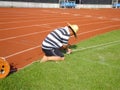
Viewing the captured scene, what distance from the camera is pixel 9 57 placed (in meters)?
7.69

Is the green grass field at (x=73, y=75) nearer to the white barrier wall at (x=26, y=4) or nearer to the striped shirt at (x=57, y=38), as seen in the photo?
the striped shirt at (x=57, y=38)

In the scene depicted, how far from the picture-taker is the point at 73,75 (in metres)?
6.26

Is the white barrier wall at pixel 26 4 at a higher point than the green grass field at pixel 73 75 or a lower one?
higher

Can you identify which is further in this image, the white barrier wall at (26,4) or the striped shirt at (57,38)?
the white barrier wall at (26,4)

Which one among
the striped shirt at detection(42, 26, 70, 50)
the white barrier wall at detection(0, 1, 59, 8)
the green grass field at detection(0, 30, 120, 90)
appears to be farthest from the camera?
the white barrier wall at detection(0, 1, 59, 8)

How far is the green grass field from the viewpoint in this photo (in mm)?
5629

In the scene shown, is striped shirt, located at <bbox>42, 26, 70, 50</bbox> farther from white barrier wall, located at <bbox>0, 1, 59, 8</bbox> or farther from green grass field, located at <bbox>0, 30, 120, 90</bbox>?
white barrier wall, located at <bbox>0, 1, 59, 8</bbox>

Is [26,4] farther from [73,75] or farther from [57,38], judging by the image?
[73,75]

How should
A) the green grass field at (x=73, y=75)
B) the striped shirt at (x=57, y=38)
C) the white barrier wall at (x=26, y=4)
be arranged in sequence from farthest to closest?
the white barrier wall at (x=26, y=4) < the striped shirt at (x=57, y=38) < the green grass field at (x=73, y=75)

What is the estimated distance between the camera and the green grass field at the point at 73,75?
Result: 563 cm

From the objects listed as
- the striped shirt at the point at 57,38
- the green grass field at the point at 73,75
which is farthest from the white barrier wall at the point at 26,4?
the striped shirt at the point at 57,38

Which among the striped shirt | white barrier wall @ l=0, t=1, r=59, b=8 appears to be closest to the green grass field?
the striped shirt

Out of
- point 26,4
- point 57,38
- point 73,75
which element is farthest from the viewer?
point 26,4

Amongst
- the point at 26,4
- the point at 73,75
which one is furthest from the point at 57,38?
the point at 26,4
